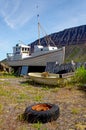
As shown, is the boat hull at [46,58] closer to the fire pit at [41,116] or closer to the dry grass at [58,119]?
the dry grass at [58,119]

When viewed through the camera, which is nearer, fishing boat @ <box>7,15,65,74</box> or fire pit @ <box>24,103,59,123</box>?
fire pit @ <box>24,103,59,123</box>

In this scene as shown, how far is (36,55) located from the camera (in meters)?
26.0

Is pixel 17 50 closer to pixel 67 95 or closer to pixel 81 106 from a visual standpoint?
pixel 67 95

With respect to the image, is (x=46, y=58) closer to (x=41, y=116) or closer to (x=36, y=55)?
(x=36, y=55)

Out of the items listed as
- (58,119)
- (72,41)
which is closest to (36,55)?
(58,119)

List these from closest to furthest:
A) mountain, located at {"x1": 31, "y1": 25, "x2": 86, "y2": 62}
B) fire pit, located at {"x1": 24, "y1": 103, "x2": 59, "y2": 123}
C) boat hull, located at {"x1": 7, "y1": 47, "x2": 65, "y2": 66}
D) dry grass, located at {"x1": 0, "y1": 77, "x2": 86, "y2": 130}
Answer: dry grass, located at {"x1": 0, "y1": 77, "x2": 86, "y2": 130}
fire pit, located at {"x1": 24, "y1": 103, "x2": 59, "y2": 123}
boat hull, located at {"x1": 7, "y1": 47, "x2": 65, "y2": 66}
mountain, located at {"x1": 31, "y1": 25, "x2": 86, "y2": 62}

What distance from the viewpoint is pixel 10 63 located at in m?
31.0

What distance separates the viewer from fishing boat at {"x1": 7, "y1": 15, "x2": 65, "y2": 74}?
2452 centimetres

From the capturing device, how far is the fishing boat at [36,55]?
24.5m

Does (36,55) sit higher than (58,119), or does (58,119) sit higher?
(36,55)

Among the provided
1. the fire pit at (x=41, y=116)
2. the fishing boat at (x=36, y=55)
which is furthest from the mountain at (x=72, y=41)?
the fire pit at (x=41, y=116)

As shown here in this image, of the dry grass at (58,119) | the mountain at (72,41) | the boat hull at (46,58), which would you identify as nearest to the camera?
the dry grass at (58,119)

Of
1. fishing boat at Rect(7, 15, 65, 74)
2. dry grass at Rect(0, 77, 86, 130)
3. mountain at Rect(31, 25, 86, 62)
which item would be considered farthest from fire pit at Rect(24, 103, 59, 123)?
mountain at Rect(31, 25, 86, 62)

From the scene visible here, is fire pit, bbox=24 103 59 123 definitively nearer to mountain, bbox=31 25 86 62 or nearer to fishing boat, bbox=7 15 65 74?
fishing boat, bbox=7 15 65 74
